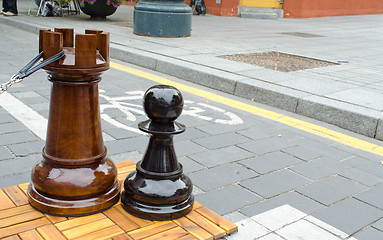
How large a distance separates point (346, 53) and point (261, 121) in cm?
493

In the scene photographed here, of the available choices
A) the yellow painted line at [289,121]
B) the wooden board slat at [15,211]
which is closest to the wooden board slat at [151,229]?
the wooden board slat at [15,211]

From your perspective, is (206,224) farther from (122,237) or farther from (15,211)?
(15,211)

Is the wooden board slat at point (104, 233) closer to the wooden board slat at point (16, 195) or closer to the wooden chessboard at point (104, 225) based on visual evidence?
the wooden chessboard at point (104, 225)

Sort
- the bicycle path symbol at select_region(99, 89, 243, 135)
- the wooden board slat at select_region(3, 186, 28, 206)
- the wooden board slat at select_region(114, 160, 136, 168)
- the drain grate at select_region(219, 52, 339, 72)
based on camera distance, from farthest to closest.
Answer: the drain grate at select_region(219, 52, 339, 72) → the bicycle path symbol at select_region(99, 89, 243, 135) → the wooden board slat at select_region(114, 160, 136, 168) → the wooden board slat at select_region(3, 186, 28, 206)

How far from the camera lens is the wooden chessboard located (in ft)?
6.90

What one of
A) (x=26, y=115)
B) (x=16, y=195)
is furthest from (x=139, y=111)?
(x=16, y=195)

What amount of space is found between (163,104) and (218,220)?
68 centimetres

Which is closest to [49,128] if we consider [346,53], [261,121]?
[261,121]

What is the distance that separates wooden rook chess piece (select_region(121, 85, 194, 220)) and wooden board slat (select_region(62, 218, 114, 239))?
6.4 inches

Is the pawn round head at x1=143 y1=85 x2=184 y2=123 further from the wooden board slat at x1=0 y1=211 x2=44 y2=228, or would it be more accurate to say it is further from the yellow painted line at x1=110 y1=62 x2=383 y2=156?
the yellow painted line at x1=110 y1=62 x2=383 y2=156

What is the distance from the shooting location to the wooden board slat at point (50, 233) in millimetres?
2064

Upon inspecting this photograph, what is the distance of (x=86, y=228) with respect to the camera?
216 centimetres

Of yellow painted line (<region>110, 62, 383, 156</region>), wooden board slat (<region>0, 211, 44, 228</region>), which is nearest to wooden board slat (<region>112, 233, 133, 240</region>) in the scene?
wooden board slat (<region>0, 211, 44, 228</region>)

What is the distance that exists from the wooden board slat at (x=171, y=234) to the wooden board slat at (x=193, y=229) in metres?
0.04
